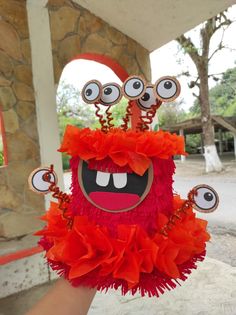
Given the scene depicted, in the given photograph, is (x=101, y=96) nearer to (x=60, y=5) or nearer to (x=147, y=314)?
(x=147, y=314)

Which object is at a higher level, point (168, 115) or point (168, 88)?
point (168, 115)

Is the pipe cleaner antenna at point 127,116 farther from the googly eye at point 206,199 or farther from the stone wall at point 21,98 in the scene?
the stone wall at point 21,98

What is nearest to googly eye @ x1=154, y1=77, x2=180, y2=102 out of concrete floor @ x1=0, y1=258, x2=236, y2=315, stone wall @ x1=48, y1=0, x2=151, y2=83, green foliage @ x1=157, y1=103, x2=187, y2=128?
concrete floor @ x1=0, y1=258, x2=236, y2=315

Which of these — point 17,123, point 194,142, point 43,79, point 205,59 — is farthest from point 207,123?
point 194,142

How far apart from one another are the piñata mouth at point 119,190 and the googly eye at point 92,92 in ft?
0.62

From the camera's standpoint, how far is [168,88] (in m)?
0.72

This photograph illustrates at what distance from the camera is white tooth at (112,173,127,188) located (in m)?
0.68

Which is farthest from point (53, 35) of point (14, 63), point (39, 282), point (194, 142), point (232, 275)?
point (194, 142)

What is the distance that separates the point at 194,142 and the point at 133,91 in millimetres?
20610

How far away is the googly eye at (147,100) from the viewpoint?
0.78 metres

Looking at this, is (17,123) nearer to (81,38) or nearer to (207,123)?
(81,38)

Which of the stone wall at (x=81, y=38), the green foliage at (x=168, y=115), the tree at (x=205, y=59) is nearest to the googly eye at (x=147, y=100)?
the stone wall at (x=81, y=38)

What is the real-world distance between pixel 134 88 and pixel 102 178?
0.23 meters

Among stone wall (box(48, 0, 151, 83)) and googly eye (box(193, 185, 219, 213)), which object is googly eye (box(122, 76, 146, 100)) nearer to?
googly eye (box(193, 185, 219, 213))
